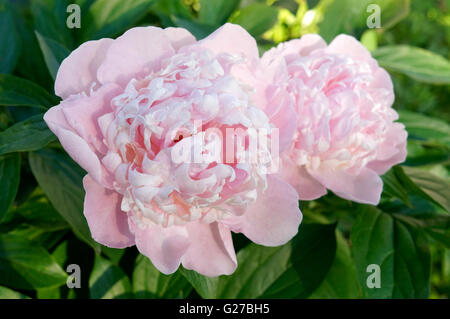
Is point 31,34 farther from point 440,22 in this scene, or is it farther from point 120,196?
point 440,22

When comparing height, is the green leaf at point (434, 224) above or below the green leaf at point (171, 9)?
below

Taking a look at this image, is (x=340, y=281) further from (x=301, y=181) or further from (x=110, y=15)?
(x=110, y=15)

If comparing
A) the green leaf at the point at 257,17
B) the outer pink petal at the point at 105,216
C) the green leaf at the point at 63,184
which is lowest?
the green leaf at the point at 63,184

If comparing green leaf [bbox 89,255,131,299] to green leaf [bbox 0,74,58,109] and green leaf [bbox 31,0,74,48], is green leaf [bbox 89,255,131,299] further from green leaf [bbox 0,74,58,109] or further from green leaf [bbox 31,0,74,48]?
green leaf [bbox 31,0,74,48]

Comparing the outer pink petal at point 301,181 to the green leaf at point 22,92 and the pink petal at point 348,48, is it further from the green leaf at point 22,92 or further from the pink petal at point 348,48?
the green leaf at point 22,92

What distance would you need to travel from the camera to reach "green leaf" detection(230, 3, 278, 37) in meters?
0.72

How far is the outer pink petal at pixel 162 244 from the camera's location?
1.32 ft

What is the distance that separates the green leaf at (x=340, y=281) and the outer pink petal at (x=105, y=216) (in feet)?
1.12

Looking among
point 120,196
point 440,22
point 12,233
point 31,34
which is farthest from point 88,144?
point 440,22

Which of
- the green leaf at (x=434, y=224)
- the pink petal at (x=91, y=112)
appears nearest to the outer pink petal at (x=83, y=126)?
the pink petal at (x=91, y=112)

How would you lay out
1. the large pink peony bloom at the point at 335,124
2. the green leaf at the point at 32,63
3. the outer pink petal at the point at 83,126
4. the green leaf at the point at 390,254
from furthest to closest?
the green leaf at the point at 32,63
the green leaf at the point at 390,254
the large pink peony bloom at the point at 335,124
the outer pink petal at the point at 83,126

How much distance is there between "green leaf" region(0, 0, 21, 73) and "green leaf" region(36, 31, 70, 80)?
0.49ft

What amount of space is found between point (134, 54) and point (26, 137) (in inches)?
5.1
